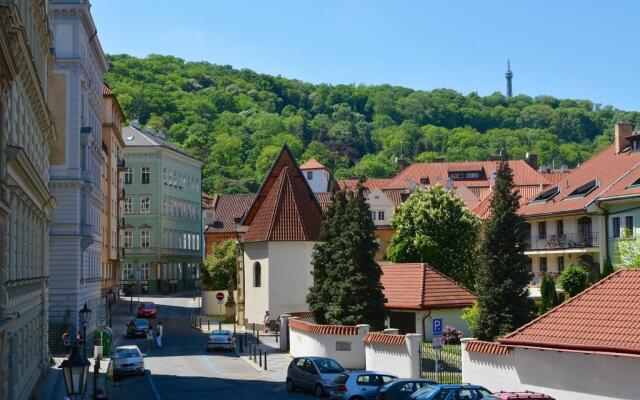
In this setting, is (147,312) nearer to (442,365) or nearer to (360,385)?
(442,365)

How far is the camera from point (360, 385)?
3167 cm

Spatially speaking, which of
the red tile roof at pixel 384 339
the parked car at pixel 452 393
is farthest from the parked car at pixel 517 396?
the red tile roof at pixel 384 339

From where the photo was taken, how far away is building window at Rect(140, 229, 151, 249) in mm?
107625

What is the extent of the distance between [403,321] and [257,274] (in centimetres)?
1700

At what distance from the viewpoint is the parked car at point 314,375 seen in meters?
35.1

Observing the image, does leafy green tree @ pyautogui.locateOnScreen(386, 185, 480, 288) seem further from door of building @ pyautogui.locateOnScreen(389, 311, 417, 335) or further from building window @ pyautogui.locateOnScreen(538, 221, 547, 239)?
door of building @ pyautogui.locateOnScreen(389, 311, 417, 335)

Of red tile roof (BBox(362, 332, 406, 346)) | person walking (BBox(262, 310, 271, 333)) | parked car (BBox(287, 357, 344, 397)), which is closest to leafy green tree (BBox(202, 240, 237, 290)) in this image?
person walking (BBox(262, 310, 271, 333))

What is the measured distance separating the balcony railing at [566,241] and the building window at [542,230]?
0.78ft

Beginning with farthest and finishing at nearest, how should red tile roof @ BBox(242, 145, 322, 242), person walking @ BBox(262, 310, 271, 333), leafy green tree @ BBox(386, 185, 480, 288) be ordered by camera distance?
leafy green tree @ BBox(386, 185, 480, 288)
red tile roof @ BBox(242, 145, 322, 242)
person walking @ BBox(262, 310, 271, 333)

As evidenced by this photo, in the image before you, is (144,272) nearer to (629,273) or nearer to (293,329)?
(293,329)

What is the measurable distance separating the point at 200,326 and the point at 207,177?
105 meters

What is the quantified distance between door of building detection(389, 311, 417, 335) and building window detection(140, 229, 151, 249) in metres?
62.2


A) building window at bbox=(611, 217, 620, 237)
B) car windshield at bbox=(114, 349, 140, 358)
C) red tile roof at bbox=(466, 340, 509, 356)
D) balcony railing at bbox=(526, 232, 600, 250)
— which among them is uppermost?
building window at bbox=(611, 217, 620, 237)

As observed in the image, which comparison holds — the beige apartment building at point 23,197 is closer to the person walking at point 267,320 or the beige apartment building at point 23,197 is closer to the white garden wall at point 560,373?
the white garden wall at point 560,373
